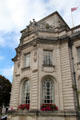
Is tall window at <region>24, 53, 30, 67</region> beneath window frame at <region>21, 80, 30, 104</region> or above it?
above

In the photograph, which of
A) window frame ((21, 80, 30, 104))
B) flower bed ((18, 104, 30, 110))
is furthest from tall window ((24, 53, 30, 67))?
flower bed ((18, 104, 30, 110))

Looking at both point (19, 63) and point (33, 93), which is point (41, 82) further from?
point (19, 63)

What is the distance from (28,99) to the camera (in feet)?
45.2

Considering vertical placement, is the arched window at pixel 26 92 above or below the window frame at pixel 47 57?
below

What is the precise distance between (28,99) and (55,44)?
23.7 ft

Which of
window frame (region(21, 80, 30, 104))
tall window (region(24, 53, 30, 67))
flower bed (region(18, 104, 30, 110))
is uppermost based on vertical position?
tall window (region(24, 53, 30, 67))

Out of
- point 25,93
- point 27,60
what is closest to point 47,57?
point 27,60

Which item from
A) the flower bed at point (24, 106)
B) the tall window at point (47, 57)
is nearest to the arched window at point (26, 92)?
the flower bed at point (24, 106)

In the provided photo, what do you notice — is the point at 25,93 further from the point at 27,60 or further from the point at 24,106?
the point at 27,60

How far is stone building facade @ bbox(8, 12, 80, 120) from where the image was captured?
12.1m

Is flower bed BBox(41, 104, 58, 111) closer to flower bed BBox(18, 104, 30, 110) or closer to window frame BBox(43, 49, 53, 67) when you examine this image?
flower bed BBox(18, 104, 30, 110)

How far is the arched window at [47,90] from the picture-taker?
12891mm

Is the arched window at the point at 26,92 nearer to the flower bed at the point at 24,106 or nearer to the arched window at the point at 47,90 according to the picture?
the flower bed at the point at 24,106

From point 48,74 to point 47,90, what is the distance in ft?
5.64
